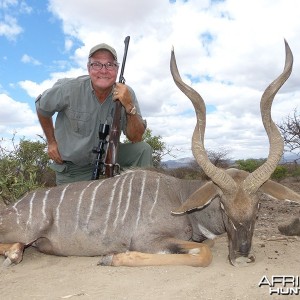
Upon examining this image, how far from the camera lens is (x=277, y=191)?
329cm

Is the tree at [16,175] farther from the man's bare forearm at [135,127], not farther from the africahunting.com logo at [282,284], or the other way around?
the africahunting.com logo at [282,284]

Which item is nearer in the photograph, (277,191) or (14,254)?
(277,191)

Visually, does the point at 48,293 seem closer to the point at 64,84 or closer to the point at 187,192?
the point at 187,192

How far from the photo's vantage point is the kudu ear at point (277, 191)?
3256 mm

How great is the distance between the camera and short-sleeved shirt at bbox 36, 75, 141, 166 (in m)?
4.79

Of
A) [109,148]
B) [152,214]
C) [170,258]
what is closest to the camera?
[170,258]

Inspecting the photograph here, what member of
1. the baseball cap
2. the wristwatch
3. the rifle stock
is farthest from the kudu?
the baseball cap

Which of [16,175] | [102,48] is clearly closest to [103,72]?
[102,48]

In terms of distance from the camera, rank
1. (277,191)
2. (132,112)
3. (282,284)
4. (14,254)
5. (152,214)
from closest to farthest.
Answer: (282,284)
(277,191)
(152,214)
(14,254)
(132,112)

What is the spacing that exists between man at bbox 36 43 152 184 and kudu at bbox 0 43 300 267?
984 mm

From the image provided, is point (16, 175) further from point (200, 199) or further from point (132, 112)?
point (200, 199)

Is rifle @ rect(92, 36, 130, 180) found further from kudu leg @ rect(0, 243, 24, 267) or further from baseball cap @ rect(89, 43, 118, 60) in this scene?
kudu leg @ rect(0, 243, 24, 267)

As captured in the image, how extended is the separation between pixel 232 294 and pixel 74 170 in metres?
2.86

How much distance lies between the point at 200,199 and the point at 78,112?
200 cm
